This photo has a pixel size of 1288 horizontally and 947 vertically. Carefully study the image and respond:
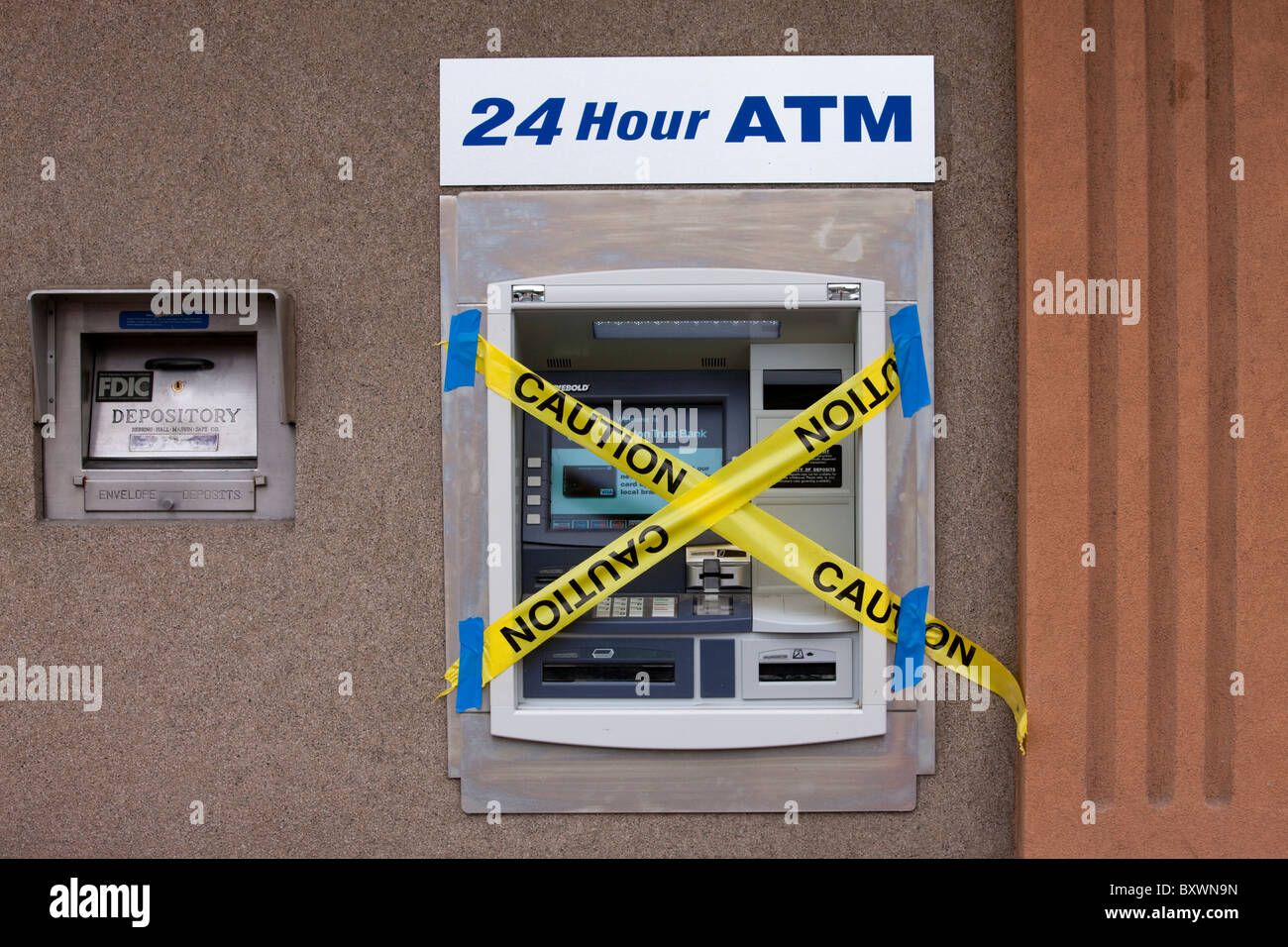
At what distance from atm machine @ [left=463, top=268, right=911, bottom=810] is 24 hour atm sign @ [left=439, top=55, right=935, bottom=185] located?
0.37 meters

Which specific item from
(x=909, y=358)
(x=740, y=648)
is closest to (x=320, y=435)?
(x=740, y=648)

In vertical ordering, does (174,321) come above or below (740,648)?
above

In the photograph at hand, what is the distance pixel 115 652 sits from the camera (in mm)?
2492

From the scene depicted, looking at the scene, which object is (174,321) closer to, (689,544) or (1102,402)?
(689,544)

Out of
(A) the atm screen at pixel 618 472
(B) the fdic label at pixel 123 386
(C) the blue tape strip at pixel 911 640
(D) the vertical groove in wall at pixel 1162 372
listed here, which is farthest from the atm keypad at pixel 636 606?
(B) the fdic label at pixel 123 386

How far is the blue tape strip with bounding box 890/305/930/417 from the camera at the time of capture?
2.37 m

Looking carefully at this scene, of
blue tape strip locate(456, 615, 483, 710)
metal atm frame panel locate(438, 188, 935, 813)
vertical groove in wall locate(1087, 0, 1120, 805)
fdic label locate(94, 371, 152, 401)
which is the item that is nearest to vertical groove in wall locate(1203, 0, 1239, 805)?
vertical groove in wall locate(1087, 0, 1120, 805)

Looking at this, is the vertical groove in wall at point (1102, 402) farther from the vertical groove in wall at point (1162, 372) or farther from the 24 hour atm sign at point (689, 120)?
the 24 hour atm sign at point (689, 120)

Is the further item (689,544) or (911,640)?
(689,544)

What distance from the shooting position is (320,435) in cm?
248

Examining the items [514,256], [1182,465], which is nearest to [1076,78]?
[1182,465]

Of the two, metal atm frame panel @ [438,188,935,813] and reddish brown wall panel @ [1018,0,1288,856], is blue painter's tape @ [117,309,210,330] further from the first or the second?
reddish brown wall panel @ [1018,0,1288,856]

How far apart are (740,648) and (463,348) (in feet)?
4.24

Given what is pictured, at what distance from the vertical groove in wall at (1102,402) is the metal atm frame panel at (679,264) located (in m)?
0.51
